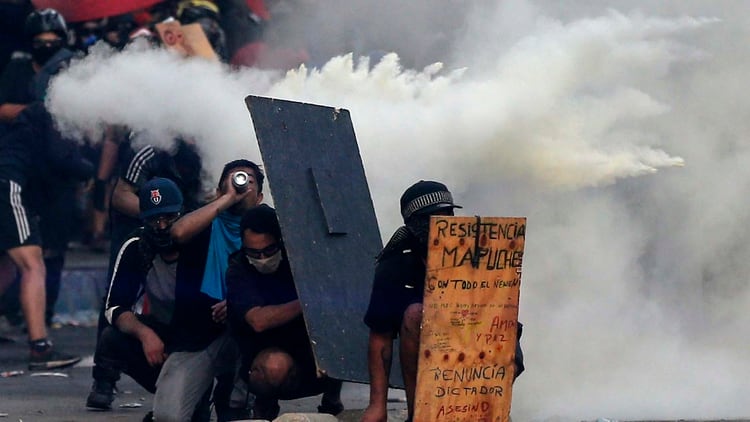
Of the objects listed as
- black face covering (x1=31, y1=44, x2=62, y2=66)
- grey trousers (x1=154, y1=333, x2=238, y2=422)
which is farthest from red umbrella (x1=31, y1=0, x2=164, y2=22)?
grey trousers (x1=154, y1=333, x2=238, y2=422)

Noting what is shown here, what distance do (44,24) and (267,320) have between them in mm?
3707

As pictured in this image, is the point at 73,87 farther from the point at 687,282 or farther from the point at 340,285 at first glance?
the point at 687,282

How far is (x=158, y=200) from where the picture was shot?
6.27 m

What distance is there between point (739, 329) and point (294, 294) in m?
3.27

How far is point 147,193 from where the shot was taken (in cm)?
629

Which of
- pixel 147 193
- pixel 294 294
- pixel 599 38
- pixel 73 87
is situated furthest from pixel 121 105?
pixel 599 38

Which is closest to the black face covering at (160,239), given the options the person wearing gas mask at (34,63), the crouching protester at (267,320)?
the crouching protester at (267,320)

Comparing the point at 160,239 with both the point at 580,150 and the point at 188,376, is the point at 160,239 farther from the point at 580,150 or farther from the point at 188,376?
the point at 580,150

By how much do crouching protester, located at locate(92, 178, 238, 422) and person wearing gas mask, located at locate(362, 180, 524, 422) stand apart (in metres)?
0.99

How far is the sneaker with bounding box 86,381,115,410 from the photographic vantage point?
677cm

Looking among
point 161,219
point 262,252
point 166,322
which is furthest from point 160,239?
point 262,252

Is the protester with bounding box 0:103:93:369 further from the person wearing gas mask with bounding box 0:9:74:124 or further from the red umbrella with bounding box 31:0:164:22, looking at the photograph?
the red umbrella with bounding box 31:0:164:22

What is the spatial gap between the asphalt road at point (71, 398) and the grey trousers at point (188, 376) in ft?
1.83

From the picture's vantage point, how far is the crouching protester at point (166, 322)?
6.14 metres
